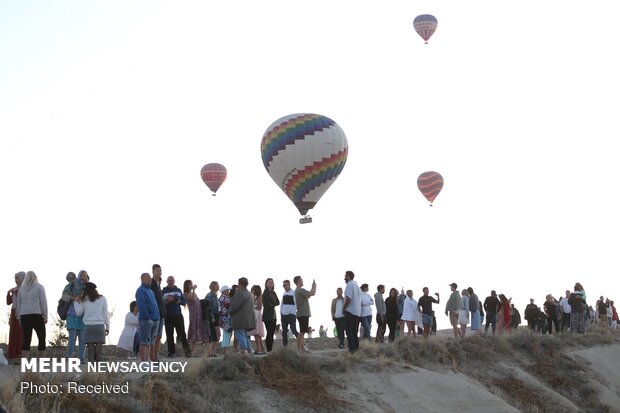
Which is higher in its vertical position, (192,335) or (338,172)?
(338,172)

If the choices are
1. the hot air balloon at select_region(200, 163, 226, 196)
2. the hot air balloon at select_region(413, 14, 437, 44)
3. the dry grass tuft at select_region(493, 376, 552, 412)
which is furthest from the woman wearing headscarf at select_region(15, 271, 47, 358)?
the hot air balloon at select_region(413, 14, 437, 44)

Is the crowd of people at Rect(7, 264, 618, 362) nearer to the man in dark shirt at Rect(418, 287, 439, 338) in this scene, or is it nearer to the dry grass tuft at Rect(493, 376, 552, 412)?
the man in dark shirt at Rect(418, 287, 439, 338)

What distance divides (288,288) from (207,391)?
719 centimetres

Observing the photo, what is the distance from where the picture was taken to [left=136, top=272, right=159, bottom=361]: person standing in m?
19.9

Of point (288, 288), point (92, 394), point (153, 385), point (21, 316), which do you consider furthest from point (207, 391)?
point (288, 288)

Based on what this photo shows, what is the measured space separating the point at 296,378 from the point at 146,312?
3.56 m

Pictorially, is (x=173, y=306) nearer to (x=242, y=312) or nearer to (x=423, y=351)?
(x=242, y=312)

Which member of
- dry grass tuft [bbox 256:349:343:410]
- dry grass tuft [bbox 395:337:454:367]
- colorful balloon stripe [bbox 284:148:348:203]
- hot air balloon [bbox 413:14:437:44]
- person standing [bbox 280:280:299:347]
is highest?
hot air balloon [bbox 413:14:437:44]

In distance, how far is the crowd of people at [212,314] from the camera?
20.1 m

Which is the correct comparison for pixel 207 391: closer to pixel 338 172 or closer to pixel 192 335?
pixel 192 335

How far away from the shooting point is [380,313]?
99.1 ft

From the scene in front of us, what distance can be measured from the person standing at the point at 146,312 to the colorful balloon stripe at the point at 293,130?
23867 millimetres

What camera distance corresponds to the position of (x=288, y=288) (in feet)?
84.8

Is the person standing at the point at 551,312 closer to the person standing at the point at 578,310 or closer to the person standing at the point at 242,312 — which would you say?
the person standing at the point at 578,310
